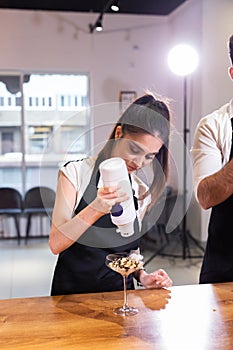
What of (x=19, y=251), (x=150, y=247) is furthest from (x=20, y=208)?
(x=150, y=247)

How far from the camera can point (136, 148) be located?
127 centimetres

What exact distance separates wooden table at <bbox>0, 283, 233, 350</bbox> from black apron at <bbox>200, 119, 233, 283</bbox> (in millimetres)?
172

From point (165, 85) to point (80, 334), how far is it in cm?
536

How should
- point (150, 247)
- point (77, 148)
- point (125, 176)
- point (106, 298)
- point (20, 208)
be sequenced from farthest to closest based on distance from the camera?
point (20, 208) → point (150, 247) → point (77, 148) → point (106, 298) → point (125, 176)

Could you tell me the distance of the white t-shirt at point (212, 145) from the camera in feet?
5.38

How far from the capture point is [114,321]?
1.25m

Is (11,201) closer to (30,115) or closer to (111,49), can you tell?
(30,115)

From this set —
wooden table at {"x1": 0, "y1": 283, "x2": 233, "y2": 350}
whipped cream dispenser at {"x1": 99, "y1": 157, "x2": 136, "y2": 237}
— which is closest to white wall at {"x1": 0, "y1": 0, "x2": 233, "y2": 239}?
wooden table at {"x1": 0, "y1": 283, "x2": 233, "y2": 350}

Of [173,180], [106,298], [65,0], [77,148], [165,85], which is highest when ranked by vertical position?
[65,0]

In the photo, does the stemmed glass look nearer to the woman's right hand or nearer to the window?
the woman's right hand

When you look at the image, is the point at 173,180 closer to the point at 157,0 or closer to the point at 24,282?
the point at 24,282

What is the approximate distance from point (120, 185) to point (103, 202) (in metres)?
0.08

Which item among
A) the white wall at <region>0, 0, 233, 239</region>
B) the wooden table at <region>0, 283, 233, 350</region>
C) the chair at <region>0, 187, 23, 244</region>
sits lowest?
the chair at <region>0, 187, 23, 244</region>

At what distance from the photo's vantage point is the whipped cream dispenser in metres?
1.11
